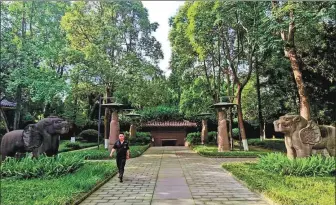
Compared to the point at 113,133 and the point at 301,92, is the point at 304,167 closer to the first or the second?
the point at 301,92

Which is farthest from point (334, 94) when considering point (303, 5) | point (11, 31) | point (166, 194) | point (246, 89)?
point (11, 31)

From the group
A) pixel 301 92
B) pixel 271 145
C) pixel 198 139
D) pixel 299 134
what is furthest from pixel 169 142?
pixel 299 134

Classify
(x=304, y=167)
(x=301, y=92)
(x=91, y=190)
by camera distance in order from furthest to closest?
(x=301, y=92) < (x=304, y=167) < (x=91, y=190)

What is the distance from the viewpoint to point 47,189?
26.5ft

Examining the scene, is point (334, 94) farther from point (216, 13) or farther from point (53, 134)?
point (53, 134)

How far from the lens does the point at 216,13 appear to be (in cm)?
1872

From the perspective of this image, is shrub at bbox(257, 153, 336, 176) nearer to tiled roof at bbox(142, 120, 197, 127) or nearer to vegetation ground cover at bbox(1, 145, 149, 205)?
vegetation ground cover at bbox(1, 145, 149, 205)

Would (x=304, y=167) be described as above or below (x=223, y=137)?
below

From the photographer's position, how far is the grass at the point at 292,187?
6.66 meters

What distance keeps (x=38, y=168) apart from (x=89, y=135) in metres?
23.0

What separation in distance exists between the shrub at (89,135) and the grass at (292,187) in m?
24.0

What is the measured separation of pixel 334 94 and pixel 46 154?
18.3 metres

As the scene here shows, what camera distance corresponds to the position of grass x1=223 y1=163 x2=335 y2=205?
6.66 m

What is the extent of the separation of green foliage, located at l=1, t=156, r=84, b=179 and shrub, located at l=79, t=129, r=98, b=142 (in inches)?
859
